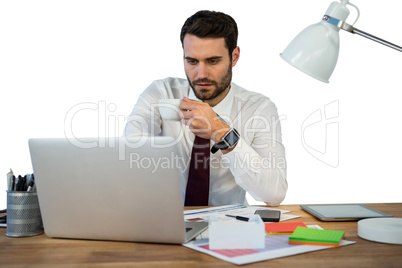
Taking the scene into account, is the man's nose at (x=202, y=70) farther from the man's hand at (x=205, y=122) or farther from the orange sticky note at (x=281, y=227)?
the orange sticky note at (x=281, y=227)

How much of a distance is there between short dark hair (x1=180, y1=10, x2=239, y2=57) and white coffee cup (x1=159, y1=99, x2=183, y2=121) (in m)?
0.69

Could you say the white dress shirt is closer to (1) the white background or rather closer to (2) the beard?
(2) the beard

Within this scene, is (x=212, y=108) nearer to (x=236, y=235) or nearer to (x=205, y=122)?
(x=205, y=122)

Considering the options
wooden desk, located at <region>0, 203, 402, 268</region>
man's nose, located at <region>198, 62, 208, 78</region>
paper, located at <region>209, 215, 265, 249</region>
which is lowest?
wooden desk, located at <region>0, 203, 402, 268</region>

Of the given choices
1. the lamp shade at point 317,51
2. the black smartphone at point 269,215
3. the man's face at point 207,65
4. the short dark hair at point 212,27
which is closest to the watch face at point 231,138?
the black smartphone at point 269,215

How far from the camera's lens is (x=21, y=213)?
1.18 m

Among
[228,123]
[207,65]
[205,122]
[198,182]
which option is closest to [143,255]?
[205,122]

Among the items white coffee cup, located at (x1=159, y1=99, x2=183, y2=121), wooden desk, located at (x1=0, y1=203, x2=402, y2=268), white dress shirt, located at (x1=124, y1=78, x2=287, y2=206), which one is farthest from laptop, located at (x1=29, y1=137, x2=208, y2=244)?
white dress shirt, located at (x1=124, y1=78, x2=287, y2=206)

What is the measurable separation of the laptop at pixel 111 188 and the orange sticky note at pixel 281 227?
23 cm

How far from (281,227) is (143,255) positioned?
44 cm

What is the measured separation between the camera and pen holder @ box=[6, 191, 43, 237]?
1178mm

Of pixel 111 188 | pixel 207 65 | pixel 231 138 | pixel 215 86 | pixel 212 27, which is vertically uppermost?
pixel 212 27

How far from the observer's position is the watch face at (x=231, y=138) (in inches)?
63.4

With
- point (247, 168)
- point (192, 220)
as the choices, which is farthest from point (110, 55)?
point (192, 220)
